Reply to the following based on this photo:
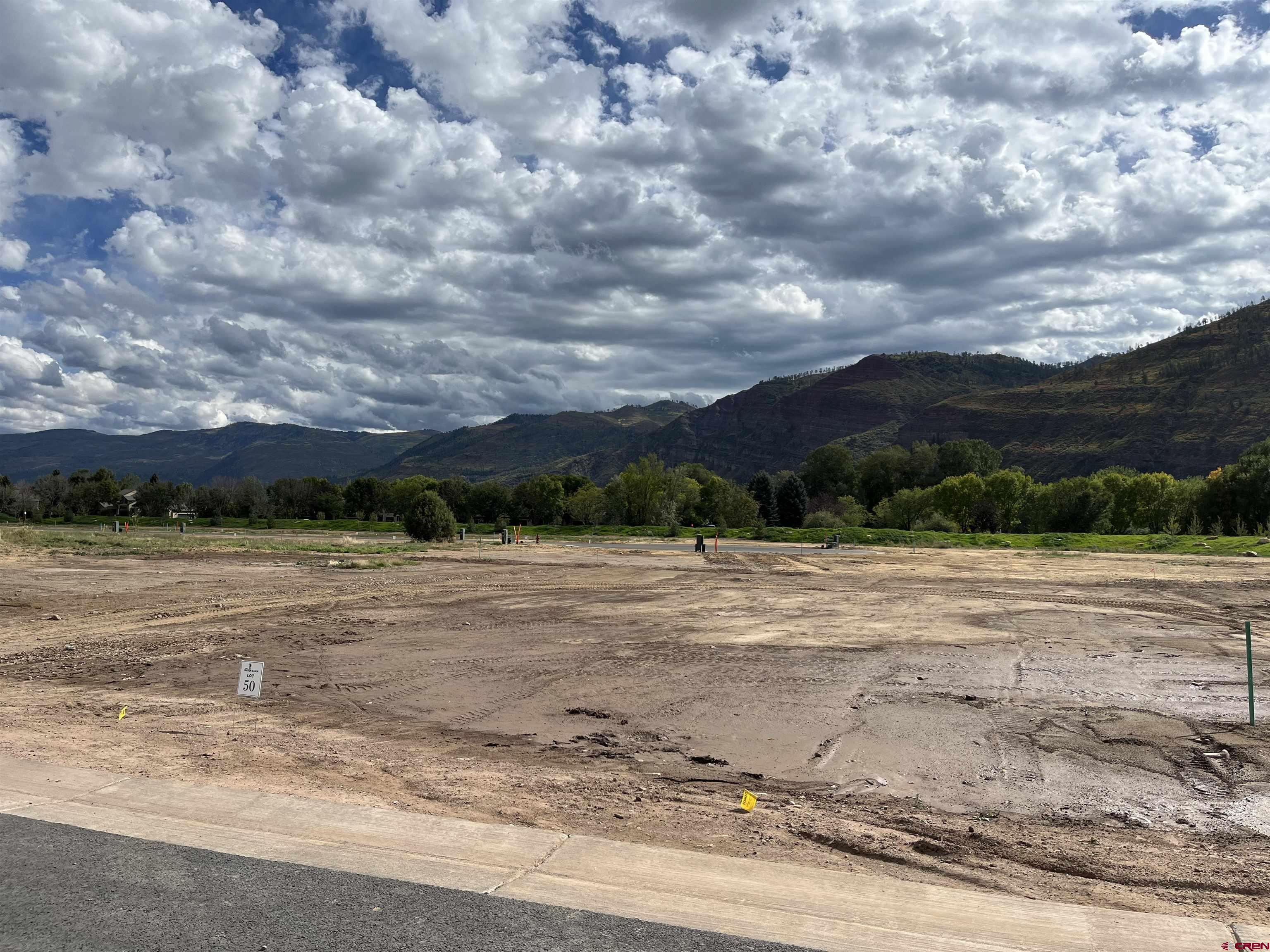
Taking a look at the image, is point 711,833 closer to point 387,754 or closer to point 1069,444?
point 387,754

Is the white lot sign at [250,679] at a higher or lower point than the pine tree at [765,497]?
lower

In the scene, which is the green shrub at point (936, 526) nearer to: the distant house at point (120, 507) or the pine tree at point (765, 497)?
the pine tree at point (765, 497)

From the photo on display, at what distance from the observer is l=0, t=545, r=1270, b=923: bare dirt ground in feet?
23.1

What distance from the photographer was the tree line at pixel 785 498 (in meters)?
65.4

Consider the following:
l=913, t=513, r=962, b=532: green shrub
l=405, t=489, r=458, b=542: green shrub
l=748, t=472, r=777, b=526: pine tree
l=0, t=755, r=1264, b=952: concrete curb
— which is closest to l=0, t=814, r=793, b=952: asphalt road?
l=0, t=755, r=1264, b=952: concrete curb

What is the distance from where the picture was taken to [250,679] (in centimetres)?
1200

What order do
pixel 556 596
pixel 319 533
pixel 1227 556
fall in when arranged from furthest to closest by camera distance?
1. pixel 319 533
2. pixel 1227 556
3. pixel 556 596

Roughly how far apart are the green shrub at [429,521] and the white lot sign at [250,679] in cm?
4356

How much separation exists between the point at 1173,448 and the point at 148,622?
13594 cm

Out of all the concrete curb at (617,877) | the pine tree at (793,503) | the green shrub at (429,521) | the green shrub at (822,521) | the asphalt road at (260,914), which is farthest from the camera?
the pine tree at (793,503)

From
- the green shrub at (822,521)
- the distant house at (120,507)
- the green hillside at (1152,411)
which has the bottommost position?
the green shrub at (822,521)

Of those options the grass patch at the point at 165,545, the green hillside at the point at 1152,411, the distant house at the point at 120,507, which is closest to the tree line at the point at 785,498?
the distant house at the point at 120,507

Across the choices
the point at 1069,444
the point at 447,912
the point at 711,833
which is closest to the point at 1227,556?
the point at 711,833

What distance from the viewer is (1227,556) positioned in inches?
1672
